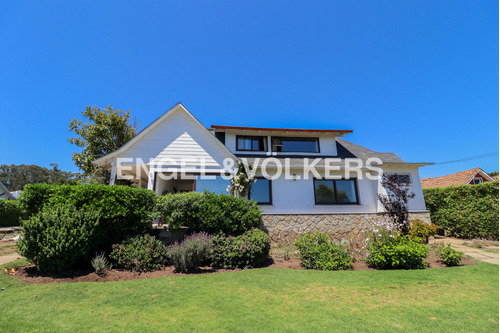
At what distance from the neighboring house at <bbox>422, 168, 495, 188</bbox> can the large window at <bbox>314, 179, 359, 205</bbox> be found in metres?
14.7

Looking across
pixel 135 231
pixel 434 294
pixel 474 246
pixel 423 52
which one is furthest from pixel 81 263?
pixel 423 52

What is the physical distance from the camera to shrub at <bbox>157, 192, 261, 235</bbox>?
306 inches

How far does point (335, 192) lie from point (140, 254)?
1071cm

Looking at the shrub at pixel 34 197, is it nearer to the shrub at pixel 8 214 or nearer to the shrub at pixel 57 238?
the shrub at pixel 57 238

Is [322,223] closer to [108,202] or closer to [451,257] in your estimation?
[451,257]

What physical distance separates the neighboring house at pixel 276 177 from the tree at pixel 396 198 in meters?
0.37

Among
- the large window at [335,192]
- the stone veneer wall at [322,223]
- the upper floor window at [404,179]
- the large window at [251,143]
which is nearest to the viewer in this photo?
the stone veneer wall at [322,223]

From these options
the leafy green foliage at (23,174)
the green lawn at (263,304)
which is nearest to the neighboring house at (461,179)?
the green lawn at (263,304)

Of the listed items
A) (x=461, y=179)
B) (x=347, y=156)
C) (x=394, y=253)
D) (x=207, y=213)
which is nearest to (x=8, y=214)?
(x=207, y=213)

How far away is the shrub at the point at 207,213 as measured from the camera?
7781 mm

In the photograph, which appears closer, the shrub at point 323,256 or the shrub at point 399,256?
the shrub at point 399,256

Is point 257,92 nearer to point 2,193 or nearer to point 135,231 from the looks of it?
point 135,231

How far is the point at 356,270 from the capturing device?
6484mm

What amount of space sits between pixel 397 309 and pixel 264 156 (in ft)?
36.0
